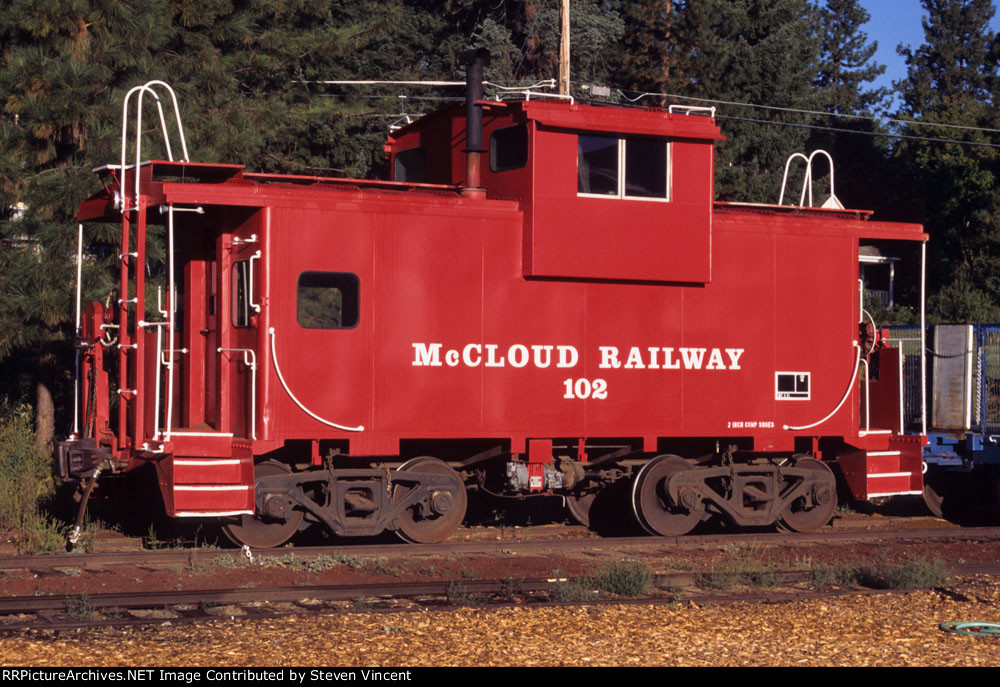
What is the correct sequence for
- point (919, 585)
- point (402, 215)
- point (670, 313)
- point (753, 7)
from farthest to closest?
point (753, 7), point (670, 313), point (402, 215), point (919, 585)

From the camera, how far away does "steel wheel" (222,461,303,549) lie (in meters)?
12.5

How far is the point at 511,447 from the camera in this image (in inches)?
522

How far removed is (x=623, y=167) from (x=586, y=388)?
8.47 feet

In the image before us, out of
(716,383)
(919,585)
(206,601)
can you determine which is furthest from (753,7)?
(206,601)

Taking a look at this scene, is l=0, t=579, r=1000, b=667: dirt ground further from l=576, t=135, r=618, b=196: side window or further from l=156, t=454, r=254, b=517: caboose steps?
l=576, t=135, r=618, b=196: side window

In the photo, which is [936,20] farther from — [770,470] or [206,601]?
[206,601]

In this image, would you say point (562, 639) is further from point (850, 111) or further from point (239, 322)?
point (850, 111)

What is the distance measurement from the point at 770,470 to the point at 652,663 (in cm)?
704

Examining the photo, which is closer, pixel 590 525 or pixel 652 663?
pixel 652 663

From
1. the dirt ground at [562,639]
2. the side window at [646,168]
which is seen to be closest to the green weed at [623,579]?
the dirt ground at [562,639]

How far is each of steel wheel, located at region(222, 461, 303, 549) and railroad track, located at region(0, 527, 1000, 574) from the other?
0.96 feet

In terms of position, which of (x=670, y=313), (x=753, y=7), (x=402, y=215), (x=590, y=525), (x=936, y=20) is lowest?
(x=590, y=525)

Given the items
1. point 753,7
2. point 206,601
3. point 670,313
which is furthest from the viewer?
point 753,7

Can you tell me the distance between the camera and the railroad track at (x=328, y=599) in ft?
29.6
